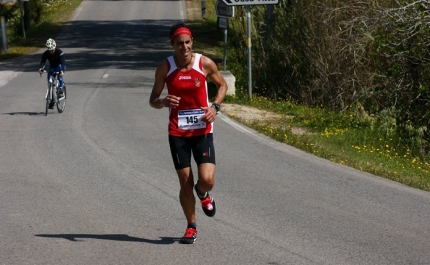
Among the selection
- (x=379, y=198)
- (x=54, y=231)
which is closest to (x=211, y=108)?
(x=54, y=231)

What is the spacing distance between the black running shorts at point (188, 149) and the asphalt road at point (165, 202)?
787mm

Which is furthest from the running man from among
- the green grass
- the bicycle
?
the bicycle

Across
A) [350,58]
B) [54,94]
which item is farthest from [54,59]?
[350,58]

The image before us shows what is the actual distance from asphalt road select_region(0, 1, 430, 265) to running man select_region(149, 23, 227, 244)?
0.74 metres

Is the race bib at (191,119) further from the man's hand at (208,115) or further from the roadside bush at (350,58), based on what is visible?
the roadside bush at (350,58)

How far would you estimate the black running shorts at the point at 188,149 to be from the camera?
7449 millimetres

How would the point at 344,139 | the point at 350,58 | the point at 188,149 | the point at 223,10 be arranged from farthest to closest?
the point at 223,10, the point at 350,58, the point at 344,139, the point at 188,149

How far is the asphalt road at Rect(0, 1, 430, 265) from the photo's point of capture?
294 inches

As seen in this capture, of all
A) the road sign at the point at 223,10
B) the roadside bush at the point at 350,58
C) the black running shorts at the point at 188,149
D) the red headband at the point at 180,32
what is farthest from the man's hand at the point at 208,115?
the road sign at the point at 223,10

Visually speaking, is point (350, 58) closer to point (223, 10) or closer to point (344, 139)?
point (223, 10)

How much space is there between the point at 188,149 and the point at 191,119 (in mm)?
305

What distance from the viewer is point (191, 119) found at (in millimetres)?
7359

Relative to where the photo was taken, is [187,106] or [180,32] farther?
[187,106]

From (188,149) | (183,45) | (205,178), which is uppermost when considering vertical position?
(183,45)
